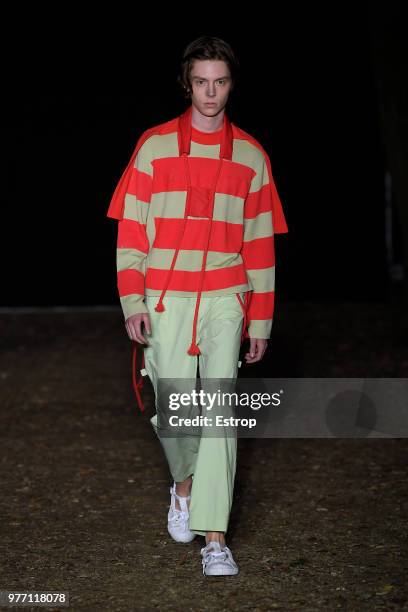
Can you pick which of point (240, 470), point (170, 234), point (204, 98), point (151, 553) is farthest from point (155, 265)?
point (240, 470)

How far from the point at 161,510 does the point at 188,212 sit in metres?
1.37

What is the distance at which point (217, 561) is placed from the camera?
3531 mm

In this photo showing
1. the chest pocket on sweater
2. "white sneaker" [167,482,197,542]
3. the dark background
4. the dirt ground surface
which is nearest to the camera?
the dirt ground surface

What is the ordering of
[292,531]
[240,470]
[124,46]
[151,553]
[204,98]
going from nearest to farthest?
[204,98] < [151,553] < [292,531] < [240,470] < [124,46]

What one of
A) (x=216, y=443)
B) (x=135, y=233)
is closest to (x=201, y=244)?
(x=135, y=233)

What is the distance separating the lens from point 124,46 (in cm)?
1088

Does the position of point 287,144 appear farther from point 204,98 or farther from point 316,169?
point 204,98

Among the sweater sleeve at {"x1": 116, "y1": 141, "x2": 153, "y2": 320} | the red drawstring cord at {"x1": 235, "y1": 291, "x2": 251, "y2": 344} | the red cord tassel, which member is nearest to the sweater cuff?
the sweater sleeve at {"x1": 116, "y1": 141, "x2": 153, "y2": 320}

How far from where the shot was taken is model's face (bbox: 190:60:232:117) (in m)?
3.51

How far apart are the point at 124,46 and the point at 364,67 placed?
7.90 ft

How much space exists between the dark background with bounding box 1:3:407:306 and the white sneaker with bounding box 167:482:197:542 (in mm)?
7346

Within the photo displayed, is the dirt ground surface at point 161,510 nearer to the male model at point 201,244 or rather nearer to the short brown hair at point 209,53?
the male model at point 201,244

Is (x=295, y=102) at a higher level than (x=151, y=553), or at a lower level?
higher

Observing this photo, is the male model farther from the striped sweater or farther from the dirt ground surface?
the dirt ground surface
